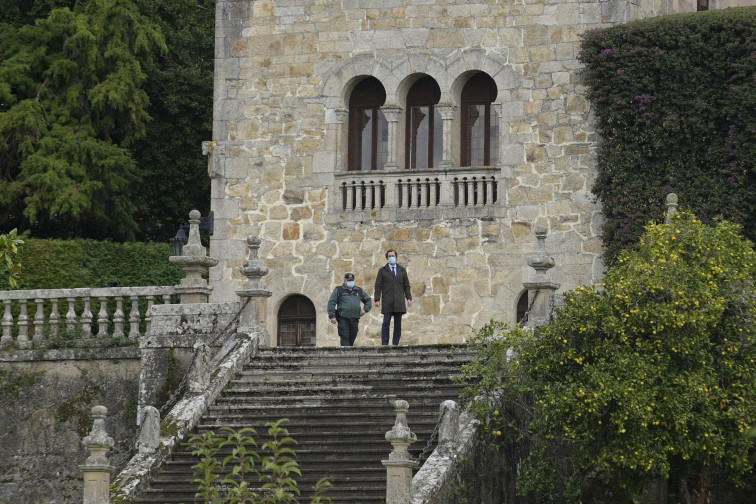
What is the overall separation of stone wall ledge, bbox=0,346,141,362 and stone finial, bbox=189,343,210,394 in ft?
10.8

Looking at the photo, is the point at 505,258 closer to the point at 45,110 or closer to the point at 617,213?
the point at 617,213

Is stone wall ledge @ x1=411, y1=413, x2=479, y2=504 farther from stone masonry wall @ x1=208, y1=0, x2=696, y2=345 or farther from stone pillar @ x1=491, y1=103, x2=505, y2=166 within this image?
stone pillar @ x1=491, y1=103, x2=505, y2=166

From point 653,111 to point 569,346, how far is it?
8.02m

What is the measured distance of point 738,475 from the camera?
2277cm

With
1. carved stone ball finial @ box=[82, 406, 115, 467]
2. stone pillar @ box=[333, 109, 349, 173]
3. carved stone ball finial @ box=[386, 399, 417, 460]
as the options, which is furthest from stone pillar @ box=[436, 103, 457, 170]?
carved stone ball finial @ box=[82, 406, 115, 467]

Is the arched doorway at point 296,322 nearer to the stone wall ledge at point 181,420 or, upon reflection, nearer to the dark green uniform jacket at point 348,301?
the dark green uniform jacket at point 348,301

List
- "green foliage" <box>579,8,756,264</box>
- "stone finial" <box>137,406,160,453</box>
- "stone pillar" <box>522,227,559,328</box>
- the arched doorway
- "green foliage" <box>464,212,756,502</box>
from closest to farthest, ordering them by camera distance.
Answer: "green foliage" <box>464,212,756,502</box>
"stone finial" <box>137,406,160,453</box>
"stone pillar" <box>522,227,559,328</box>
"green foliage" <box>579,8,756,264</box>
the arched doorway

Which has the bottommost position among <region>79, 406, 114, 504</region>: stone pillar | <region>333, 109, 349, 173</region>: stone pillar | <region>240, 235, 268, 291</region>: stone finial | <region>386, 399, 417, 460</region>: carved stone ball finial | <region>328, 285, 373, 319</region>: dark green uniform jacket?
<region>79, 406, 114, 504</region>: stone pillar

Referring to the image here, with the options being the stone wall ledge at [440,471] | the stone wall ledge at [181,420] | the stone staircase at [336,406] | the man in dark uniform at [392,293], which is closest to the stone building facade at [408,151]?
the man in dark uniform at [392,293]

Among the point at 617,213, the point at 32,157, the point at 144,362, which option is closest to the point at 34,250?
the point at 32,157

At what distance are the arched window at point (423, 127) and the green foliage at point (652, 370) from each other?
8270mm

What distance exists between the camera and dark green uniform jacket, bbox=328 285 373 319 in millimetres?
27906

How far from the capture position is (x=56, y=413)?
28922mm

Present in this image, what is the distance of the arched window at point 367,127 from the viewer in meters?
31.7
